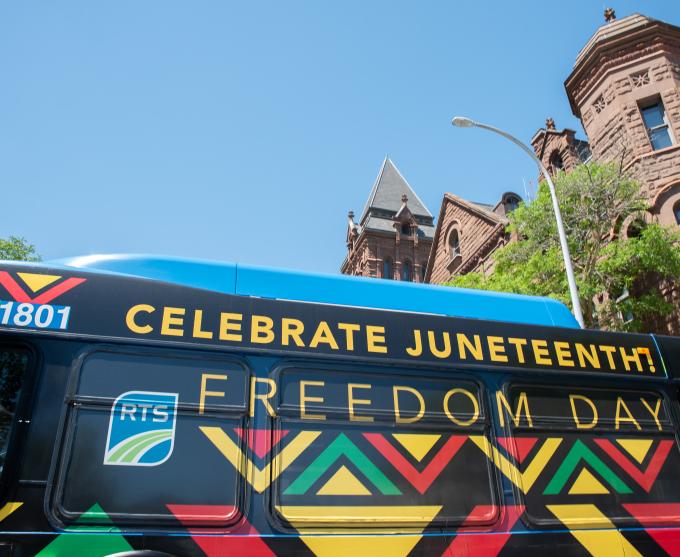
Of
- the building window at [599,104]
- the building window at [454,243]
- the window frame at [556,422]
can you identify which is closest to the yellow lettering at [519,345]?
the window frame at [556,422]

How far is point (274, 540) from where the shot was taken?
3.85 m

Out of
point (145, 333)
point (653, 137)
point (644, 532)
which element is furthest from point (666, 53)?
point (145, 333)

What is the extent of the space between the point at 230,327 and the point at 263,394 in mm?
580

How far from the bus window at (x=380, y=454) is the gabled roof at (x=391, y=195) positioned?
48847mm

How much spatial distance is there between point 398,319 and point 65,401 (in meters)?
2.65

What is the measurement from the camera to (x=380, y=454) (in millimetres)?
4332

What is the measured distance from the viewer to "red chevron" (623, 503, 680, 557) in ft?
15.9

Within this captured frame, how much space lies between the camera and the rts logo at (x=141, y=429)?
379 centimetres

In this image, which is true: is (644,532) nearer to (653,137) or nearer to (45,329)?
(45,329)

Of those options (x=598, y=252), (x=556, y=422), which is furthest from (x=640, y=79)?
(x=556, y=422)

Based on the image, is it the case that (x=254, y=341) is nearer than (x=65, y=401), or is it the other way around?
(x=65, y=401)

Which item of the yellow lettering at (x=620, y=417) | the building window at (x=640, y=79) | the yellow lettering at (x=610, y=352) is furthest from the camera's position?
the building window at (x=640, y=79)

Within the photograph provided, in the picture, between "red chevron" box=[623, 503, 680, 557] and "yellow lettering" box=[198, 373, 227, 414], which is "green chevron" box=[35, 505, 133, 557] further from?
"red chevron" box=[623, 503, 680, 557]

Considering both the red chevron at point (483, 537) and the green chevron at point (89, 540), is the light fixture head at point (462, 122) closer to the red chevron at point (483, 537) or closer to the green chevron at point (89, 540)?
the red chevron at point (483, 537)
